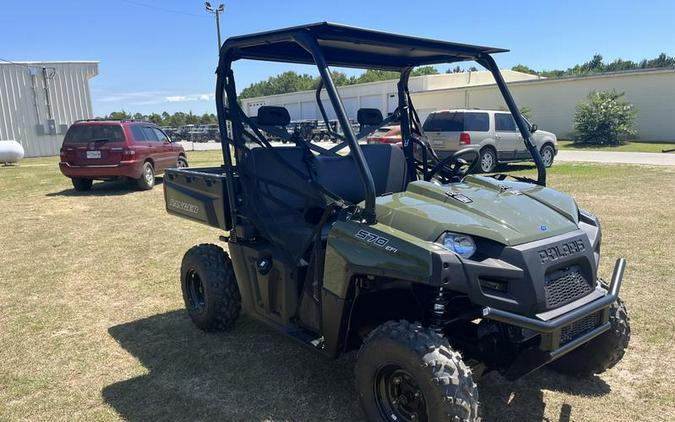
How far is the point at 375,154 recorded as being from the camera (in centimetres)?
411

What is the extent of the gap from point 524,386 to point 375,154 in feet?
6.32

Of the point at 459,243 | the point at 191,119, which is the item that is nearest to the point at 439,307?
the point at 459,243

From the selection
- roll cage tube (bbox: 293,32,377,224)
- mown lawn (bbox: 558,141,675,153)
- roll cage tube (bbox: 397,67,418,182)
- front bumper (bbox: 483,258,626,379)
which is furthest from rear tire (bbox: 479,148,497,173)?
roll cage tube (bbox: 293,32,377,224)

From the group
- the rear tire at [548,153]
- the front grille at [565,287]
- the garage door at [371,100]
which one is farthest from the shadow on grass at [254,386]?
the garage door at [371,100]

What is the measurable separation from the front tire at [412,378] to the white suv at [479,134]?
12.3 meters

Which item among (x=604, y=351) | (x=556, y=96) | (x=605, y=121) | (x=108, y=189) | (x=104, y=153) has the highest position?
(x=556, y=96)

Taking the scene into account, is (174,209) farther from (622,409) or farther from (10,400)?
(622,409)

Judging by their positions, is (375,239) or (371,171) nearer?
(375,239)

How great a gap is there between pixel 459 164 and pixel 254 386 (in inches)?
81.7

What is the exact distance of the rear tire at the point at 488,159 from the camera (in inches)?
602

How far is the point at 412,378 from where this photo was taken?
250 centimetres

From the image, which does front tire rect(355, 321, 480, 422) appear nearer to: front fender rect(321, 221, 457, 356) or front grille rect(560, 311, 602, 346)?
front fender rect(321, 221, 457, 356)

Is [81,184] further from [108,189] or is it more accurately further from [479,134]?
[479,134]

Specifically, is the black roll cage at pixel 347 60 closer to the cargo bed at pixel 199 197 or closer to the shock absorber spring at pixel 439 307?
the cargo bed at pixel 199 197
